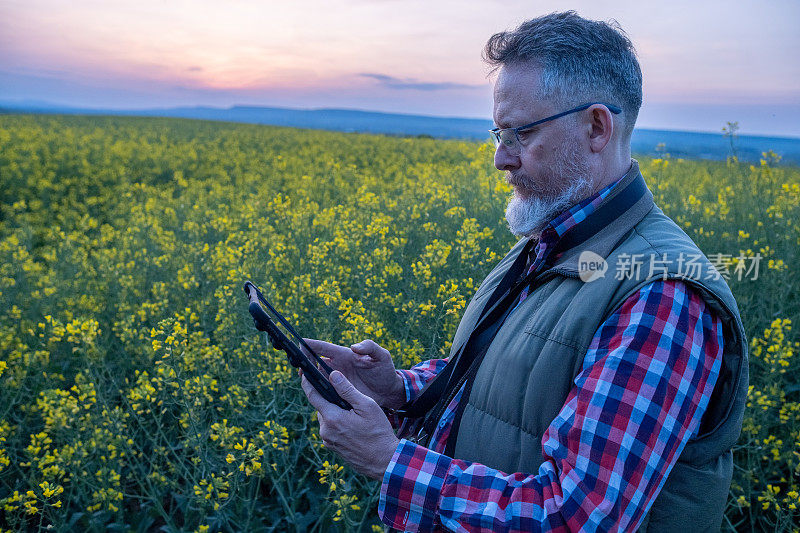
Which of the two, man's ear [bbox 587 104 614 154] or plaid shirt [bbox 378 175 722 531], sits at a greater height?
man's ear [bbox 587 104 614 154]

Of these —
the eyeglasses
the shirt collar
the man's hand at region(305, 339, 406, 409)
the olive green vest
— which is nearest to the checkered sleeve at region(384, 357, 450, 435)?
the man's hand at region(305, 339, 406, 409)

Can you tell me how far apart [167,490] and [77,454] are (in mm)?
529

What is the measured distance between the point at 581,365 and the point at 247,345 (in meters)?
2.12

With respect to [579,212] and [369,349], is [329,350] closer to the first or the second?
[369,349]

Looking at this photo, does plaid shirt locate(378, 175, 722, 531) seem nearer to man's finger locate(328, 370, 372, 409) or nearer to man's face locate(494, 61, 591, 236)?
man's finger locate(328, 370, 372, 409)

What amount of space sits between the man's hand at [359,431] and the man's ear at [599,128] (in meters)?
0.79

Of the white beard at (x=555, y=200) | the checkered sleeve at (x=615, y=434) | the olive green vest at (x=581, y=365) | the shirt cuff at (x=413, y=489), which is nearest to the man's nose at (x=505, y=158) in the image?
the white beard at (x=555, y=200)

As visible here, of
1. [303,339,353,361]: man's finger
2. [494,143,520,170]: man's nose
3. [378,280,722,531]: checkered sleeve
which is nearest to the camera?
[378,280,722,531]: checkered sleeve

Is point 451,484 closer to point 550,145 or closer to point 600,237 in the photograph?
point 600,237

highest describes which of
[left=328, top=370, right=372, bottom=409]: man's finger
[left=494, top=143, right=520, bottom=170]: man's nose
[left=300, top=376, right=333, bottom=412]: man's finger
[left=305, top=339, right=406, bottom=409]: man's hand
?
[left=494, top=143, right=520, bottom=170]: man's nose

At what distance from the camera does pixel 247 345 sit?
2920mm

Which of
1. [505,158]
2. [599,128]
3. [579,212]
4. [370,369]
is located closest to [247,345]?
[370,369]

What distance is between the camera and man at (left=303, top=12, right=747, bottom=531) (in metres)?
1.04

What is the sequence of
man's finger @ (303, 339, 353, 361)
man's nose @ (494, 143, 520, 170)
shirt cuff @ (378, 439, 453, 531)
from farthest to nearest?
man's finger @ (303, 339, 353, 361)
man's nose @ (494, 143, 520, 170)
shirt cuff @ (378, 439, 453, 531)
